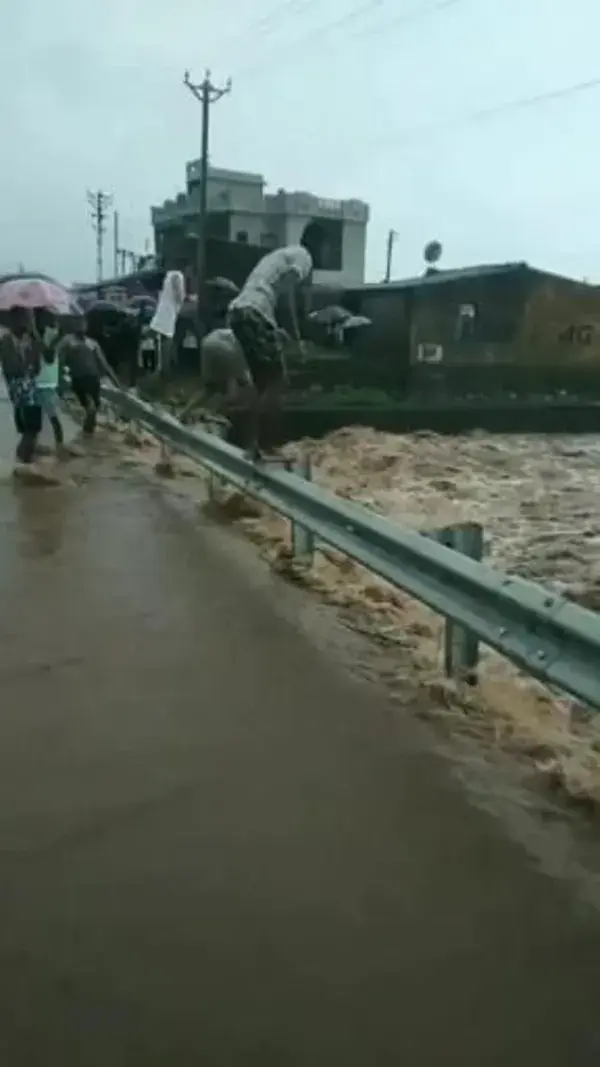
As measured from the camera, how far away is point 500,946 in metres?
2.86

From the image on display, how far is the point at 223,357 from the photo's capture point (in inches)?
479

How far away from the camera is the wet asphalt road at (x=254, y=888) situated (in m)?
2.51

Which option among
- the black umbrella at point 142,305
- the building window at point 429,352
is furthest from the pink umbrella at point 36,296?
the building window at point 429,352

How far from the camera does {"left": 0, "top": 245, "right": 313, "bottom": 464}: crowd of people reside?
28.8ft

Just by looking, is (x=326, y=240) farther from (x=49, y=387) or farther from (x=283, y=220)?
(x=49, y=387)

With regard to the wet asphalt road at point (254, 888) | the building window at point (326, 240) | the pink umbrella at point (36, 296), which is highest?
the building window at point (326, 240)

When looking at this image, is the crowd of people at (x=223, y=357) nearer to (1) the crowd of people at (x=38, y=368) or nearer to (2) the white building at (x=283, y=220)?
(1) the crowd of people at (x=38, y=368)

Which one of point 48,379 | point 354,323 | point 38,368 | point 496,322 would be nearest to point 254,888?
point 38,368

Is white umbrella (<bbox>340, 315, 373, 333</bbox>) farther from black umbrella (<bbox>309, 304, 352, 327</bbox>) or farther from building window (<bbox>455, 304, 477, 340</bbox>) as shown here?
building window (<bbox>455, 304, 477, 340</bbox>)

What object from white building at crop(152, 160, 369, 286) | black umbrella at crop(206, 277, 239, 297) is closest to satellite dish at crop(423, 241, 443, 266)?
white building at crop(152, 160, 369, 286)

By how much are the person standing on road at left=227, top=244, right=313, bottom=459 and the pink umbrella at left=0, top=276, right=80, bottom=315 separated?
723 centimetres

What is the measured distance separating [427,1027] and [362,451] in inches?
689

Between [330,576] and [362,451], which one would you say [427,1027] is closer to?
[330,576]

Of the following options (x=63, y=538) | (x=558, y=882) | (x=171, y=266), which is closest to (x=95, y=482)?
(x=63, y=538)
